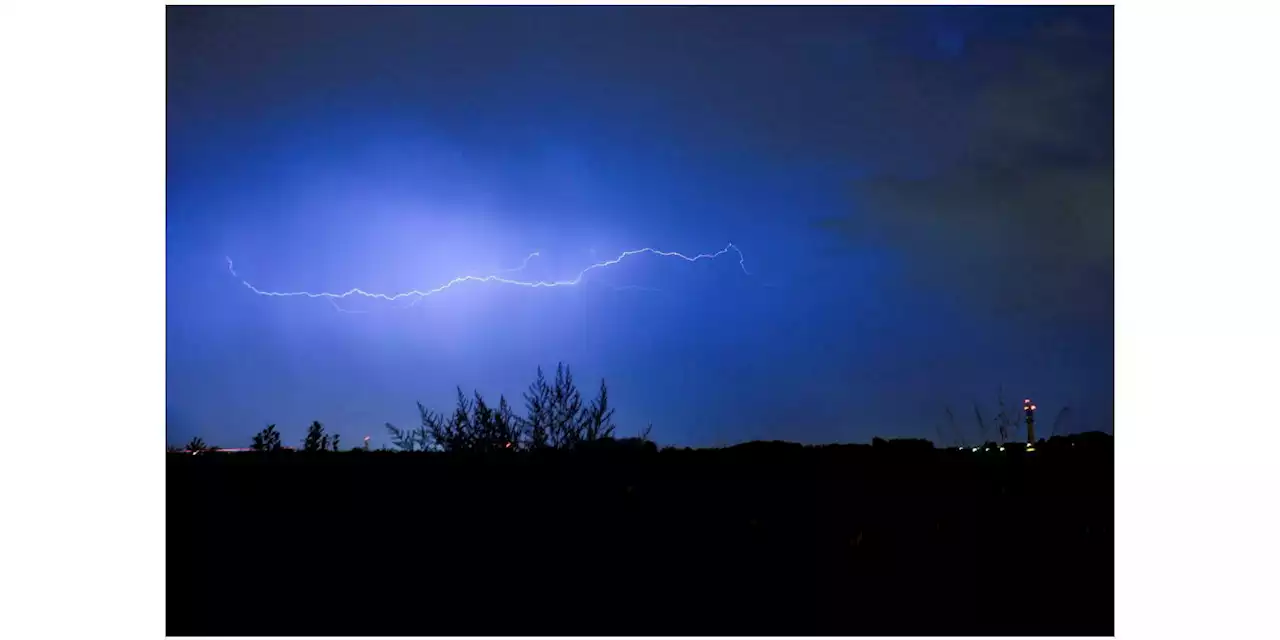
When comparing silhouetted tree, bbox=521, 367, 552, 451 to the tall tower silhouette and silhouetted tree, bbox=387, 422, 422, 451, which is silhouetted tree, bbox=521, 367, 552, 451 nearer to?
silhouetted tree, bbox=387, 422, 422, 451

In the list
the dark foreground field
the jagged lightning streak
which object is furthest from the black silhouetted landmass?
the jagged lightning streak

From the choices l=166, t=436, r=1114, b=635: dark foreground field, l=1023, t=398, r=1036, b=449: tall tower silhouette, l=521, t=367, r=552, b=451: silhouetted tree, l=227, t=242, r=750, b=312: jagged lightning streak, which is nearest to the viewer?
l=166, t=436, r=1114, b=635: dark foreground field

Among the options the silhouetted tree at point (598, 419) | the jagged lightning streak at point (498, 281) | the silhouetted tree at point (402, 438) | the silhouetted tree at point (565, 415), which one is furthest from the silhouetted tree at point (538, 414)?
the silhouetted tree at point (402, 438)

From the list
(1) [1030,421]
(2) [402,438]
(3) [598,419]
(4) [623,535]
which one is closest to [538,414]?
(3) [598,419]

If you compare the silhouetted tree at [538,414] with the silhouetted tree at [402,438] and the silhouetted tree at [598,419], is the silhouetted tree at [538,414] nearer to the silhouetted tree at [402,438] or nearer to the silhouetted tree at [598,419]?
the silhouetted tree at [598,419]

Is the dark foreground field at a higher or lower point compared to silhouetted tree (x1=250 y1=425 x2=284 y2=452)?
lower

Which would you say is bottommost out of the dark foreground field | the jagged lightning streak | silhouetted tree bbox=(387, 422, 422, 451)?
the dark foreground field
